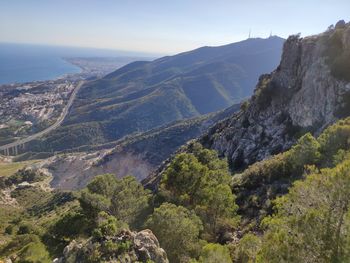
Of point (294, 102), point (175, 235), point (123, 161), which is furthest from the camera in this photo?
point (123, 161)

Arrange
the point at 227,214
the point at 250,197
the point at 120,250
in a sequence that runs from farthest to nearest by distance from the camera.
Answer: the point at 250,197 < the point at 227,214 < the point at 120,250

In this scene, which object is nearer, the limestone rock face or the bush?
the bush

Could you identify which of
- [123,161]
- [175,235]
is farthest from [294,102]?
[123,161]

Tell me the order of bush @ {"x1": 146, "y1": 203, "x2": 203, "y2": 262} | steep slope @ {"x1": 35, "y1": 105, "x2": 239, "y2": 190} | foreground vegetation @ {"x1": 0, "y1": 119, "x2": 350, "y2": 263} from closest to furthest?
foreground vegetation @ {"x1": 0, "y1": 119, "x2": 350, "y2": 263} → bush @ {"x1": 146, "y1": 203, "x2": 203, "y2": 262} → steep slope @ {"x1": 35, "y1": 105, "x2": 239, "y2": 190}

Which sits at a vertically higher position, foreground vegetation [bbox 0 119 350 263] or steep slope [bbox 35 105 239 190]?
foreground vegetation [bbox 0 119 350 263]

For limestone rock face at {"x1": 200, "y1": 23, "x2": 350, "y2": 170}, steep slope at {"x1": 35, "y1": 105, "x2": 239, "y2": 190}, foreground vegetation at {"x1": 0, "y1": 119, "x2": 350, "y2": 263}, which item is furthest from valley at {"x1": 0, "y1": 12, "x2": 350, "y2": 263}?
steep slope at {"x1": 35, "y1": 105, "x2": 239, "y2": 190}

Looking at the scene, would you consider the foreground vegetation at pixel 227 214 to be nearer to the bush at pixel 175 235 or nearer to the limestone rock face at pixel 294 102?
the bush at pixel 175 235

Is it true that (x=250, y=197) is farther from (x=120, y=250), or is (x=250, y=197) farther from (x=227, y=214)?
(x=120, y=250)

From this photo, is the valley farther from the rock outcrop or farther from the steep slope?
the steep slope
